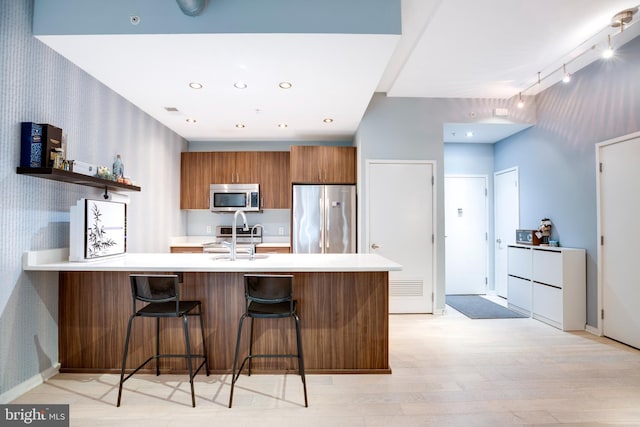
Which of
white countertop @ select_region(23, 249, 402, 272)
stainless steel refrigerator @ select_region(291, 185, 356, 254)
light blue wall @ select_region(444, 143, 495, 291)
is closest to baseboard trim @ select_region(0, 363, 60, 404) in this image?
white countertop @ select_region(23, 249, 402, 272)

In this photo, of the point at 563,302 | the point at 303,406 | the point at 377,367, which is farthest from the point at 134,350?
the point at 563,302

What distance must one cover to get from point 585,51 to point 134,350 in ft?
16.2

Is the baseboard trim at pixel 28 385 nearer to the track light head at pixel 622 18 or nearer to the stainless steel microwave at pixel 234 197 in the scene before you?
the stainless steel microwave at pixel 234 197

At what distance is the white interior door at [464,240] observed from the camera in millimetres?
5305

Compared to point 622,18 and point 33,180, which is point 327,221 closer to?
point 33,180

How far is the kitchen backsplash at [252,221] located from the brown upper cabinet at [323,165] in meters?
0.89

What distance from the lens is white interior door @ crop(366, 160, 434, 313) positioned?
14.0 feet

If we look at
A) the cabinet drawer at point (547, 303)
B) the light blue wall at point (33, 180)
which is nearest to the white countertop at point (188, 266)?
the light blue wall at point (33, 180)

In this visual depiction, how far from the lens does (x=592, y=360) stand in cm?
284

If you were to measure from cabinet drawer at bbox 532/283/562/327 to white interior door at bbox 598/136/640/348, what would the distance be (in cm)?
38

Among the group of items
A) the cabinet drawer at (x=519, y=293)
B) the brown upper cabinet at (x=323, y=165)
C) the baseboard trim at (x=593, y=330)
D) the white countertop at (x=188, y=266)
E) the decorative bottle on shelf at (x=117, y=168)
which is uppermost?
the brown upper cabinet at (x=323, y=165)

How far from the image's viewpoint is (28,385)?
7.45 feet

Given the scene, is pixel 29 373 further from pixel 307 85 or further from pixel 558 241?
pixel 558 241

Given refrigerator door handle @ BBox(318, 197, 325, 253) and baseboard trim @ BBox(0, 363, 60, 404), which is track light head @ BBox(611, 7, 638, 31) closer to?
refrigerator door handle @ BBox(318, 197, 325, 253)
